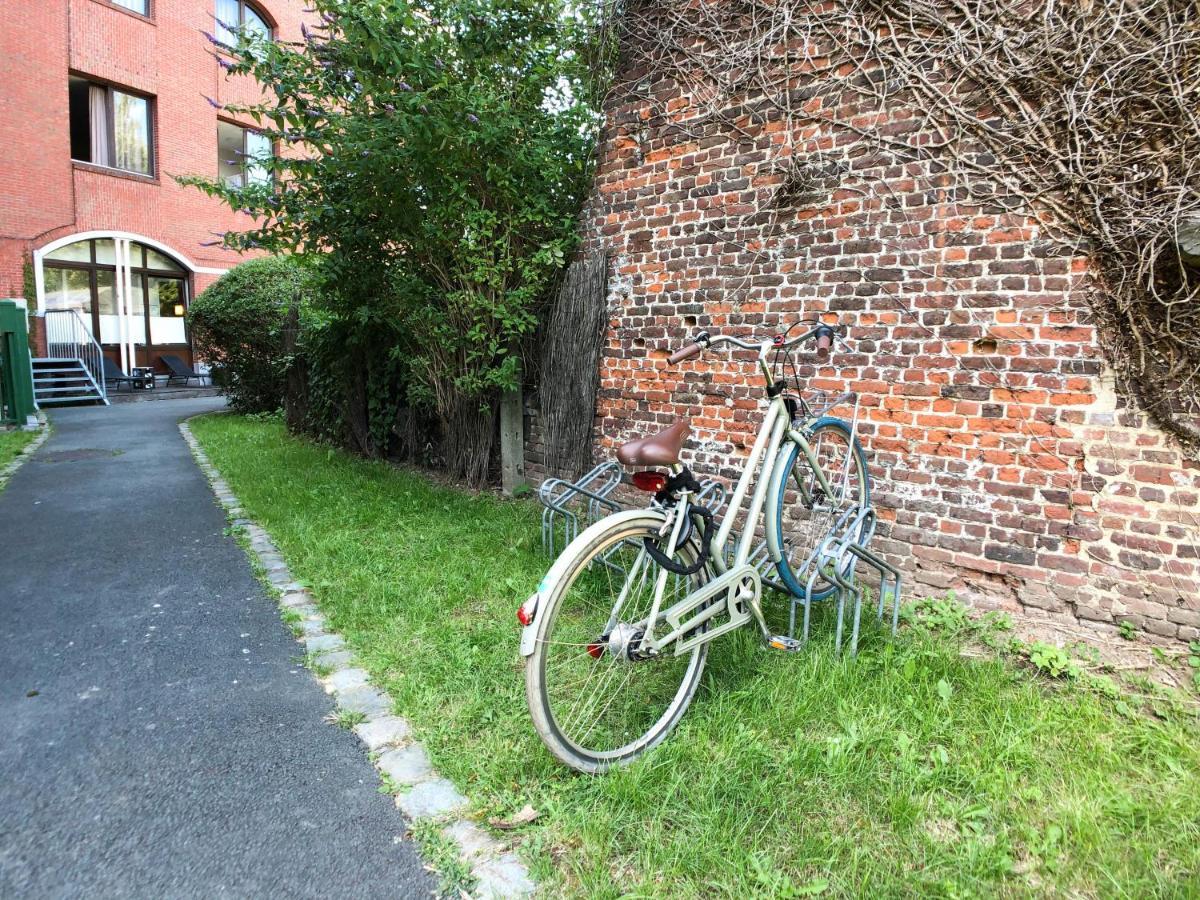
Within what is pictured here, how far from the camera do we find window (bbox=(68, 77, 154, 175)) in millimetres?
16766

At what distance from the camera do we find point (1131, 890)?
5.92 feet

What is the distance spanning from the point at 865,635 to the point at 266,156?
214 inches

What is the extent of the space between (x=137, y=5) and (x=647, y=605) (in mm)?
22128

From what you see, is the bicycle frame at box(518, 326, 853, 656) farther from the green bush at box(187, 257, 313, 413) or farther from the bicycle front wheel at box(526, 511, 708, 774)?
the green bush at box(187, 257, 313, 413)

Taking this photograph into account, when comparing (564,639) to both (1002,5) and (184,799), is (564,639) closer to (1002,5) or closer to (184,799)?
(184,799)

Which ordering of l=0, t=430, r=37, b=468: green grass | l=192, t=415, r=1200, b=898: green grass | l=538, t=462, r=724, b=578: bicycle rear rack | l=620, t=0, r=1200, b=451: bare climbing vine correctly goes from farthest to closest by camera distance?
l=0, t=430, r=37, b=468: green grass → l=538, t=462, r=724, b=578: bicycle rear rack → l=620, t=0, r=1200, b=451: bare climbing vine → l=192, t=415, r=1200, b=898: green grass

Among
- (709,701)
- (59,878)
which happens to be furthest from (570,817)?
(59,878)

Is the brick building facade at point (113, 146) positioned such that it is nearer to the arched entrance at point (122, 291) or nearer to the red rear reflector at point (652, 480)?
the arched entrance at point (122, 291)

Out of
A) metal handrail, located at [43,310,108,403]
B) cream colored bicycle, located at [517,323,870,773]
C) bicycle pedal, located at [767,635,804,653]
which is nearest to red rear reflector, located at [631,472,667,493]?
cream colored bicycle, located at [517,323,870,773]

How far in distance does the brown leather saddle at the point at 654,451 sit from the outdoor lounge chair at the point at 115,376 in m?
17.8

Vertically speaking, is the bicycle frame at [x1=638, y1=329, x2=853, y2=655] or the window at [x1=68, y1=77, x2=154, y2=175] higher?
the window at [x1=68, y1=77, x2=154, y2=175]

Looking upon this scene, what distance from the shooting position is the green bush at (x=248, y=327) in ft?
40.4

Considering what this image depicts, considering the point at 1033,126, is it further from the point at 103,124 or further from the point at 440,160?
the point at 103,124

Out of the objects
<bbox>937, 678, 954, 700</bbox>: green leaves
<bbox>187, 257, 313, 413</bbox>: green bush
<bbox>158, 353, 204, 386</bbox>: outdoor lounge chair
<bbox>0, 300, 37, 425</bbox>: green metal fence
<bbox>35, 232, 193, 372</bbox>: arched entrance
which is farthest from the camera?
<bbox>158, 353, 204, 386</bbox>: outdoor lounge chair
